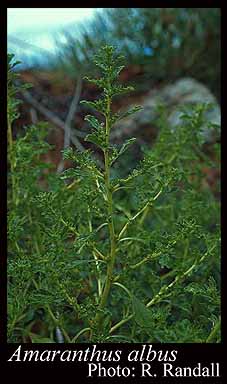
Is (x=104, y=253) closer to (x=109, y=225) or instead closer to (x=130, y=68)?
(x=109, y=225)

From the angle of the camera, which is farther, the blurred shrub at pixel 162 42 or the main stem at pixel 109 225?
the blurred shrub at pixel 162 42

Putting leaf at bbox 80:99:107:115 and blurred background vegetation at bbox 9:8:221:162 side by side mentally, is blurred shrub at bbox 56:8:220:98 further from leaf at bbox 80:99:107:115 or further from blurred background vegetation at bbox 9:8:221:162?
leaf at bbox 80:99:107:115

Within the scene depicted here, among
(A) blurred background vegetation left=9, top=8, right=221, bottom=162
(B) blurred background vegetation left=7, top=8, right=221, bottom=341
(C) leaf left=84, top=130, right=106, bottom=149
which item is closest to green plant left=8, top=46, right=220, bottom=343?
(C) leaf left=84, top=130, right=106, bottom=149

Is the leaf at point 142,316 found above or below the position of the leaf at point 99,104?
below

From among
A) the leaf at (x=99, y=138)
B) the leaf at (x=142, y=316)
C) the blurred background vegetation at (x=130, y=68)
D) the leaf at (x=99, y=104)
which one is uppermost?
the blurred background vegetation at (x=130, y=68)

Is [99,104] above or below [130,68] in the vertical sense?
below

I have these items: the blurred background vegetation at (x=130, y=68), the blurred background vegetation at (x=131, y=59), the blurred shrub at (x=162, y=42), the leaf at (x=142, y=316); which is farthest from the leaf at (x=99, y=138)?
the blurred shrub at (x=162, y=42)

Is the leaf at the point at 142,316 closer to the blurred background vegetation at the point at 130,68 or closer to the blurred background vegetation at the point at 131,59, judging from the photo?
the blurred background vegetation at the point at 130,68

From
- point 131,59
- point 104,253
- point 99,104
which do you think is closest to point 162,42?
point 131,59

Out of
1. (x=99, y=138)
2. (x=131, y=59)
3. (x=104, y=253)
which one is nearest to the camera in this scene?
(x=99, y=138)

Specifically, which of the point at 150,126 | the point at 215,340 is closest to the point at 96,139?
the point at 215,340

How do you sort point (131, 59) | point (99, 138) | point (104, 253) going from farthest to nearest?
point (131, 59) < point (104, 253) < point (99, 138)
